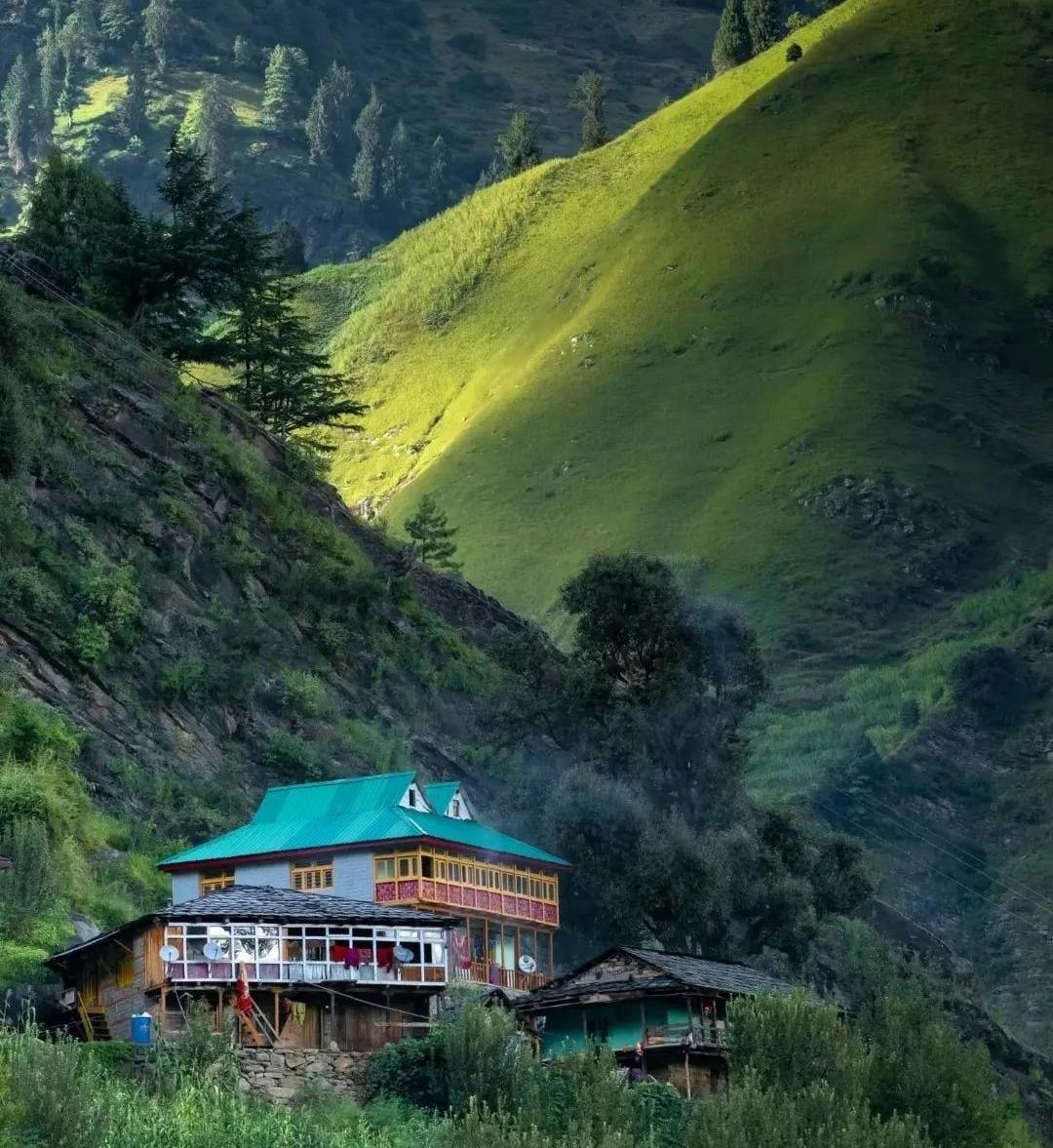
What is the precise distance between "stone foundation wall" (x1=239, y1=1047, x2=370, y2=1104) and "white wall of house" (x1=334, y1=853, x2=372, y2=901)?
9066 mm

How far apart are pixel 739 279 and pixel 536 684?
112 metres

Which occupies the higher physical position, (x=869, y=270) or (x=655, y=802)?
(x=869, y=270)

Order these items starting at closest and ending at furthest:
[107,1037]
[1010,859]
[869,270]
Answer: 1. [107,1037]
2. [1010,859]
3. [869,270]

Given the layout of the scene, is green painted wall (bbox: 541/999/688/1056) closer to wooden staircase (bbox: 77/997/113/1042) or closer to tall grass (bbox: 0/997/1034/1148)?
tall grass (bbox: 0/997/1034/1148)

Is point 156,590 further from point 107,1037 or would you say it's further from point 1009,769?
point 1009,769

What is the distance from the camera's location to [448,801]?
72.3m

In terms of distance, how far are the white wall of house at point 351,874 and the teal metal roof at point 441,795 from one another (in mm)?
4222

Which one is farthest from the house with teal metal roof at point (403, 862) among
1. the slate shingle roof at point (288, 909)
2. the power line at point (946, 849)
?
the power line at point (946, 849)

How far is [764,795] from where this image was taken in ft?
408

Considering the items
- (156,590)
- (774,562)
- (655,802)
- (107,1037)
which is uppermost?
(774,562)

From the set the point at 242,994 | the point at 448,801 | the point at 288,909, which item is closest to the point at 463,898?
the point at 448,801

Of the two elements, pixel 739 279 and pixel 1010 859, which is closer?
pixel 1010 859

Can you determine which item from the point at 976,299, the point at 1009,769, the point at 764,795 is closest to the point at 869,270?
the point at 976,299

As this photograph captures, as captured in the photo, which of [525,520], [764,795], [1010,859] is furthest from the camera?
[525,520]
